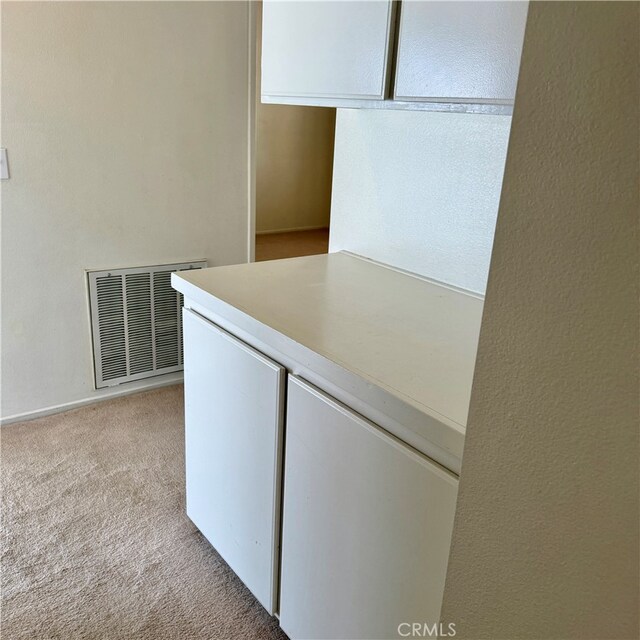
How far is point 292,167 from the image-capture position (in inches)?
255

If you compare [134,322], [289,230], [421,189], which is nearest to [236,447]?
[421,189]

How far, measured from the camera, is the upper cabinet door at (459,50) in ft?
3.27

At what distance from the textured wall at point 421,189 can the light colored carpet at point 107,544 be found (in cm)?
111

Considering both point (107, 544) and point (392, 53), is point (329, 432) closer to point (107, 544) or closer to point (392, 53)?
point (392, 53)

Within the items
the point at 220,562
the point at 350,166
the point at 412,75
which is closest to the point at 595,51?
the point at 412,75

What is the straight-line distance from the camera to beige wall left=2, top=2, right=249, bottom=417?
2.21 metres

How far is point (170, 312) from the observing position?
2.78 meters

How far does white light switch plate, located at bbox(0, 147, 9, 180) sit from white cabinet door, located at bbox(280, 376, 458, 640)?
168 centimetres

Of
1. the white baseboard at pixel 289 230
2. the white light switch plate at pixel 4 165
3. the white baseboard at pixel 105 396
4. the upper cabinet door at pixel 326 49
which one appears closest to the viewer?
the upper cabinet door at pixel 326 49

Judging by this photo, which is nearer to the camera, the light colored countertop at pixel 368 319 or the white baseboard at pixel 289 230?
the light colored countertop at pixel 368 319

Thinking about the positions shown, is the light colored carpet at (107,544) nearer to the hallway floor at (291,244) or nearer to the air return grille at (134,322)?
the air return grille at (134,322)

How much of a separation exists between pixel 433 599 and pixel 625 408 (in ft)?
1.96

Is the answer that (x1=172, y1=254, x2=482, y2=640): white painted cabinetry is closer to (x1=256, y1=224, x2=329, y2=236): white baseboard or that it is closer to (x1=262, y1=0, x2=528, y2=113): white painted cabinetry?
(x1=262, y1=0, x2=528, y2=113): white painted cabinetry

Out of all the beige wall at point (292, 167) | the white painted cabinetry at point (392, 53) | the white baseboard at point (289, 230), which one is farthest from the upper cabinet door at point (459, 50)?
the white baseboard at point (289, 230)
